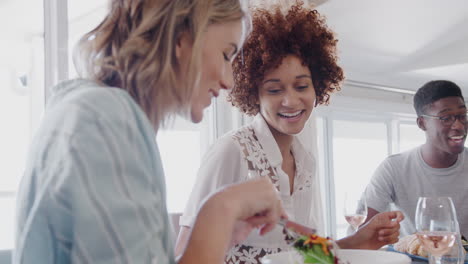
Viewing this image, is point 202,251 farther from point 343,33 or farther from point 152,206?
point 343,33

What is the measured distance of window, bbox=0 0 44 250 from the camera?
232cm

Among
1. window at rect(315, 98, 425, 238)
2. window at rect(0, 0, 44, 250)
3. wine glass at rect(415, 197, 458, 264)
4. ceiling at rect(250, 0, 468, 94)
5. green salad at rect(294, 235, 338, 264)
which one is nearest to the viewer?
green salad at rect(294, 235, 338, 264)

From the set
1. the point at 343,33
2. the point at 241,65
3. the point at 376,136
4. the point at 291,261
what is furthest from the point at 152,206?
the point at 376,136

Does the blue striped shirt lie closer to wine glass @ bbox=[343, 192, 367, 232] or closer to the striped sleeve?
the striped sleeve

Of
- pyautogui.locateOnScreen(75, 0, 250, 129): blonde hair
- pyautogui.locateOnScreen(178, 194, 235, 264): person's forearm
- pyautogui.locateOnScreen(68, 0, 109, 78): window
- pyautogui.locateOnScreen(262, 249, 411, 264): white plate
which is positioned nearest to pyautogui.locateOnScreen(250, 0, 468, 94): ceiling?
pyautogui.locateOnScreen(68, 0, 109, 78): window

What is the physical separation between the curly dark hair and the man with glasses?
715 millimetres

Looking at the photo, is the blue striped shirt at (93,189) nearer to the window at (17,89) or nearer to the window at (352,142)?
the window at (17,89)

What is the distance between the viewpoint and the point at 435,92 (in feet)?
8.07

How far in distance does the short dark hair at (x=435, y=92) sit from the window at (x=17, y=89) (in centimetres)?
187

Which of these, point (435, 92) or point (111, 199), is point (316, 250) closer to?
point (111, 199)

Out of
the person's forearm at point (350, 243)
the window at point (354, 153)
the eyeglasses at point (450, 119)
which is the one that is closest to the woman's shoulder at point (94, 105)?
the person's forearm at point (350, 243)

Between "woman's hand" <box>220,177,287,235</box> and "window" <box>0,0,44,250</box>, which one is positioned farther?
"window" <box>0,0,44,250</box>

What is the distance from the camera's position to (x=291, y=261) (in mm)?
1033

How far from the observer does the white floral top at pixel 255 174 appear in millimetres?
1520
